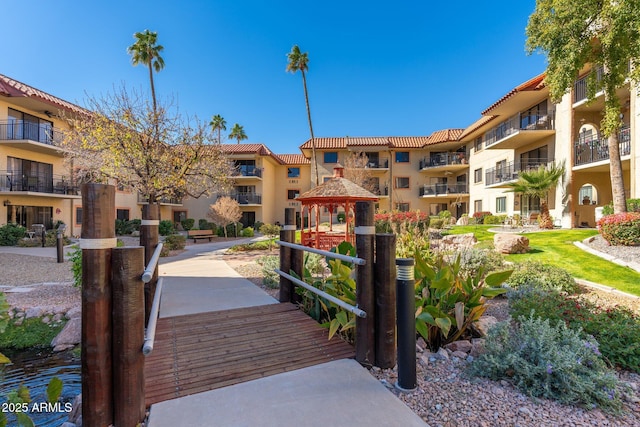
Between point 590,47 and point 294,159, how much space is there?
29.2 m

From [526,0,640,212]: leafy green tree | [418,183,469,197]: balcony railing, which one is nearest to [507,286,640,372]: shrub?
[526,0,640,212]: leafy green tree

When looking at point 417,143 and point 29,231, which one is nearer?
point 29,231

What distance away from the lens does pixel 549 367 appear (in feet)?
8.95

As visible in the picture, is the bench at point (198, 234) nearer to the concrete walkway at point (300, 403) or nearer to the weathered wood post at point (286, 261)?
the weathered wood post at point (286, 261)

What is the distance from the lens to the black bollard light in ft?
9.26

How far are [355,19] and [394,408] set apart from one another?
701 inches

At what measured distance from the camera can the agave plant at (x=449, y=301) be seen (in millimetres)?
3670

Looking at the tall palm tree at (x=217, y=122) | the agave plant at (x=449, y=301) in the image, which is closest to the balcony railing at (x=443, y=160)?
the tall palm tree at (x=217, y=122)

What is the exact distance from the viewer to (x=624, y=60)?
1198 centimetres

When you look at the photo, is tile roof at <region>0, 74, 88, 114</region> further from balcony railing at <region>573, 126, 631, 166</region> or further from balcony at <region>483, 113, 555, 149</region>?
balcony railing at <region>573, 126, 631, 166</region>

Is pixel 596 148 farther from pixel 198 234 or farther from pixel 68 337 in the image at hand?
pixel 198 234

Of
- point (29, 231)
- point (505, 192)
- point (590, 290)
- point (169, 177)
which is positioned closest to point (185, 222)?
point (29, 231)

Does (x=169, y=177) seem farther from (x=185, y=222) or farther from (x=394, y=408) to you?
(x=185, y=222)

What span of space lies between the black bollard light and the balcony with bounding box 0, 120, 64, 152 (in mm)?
22364
